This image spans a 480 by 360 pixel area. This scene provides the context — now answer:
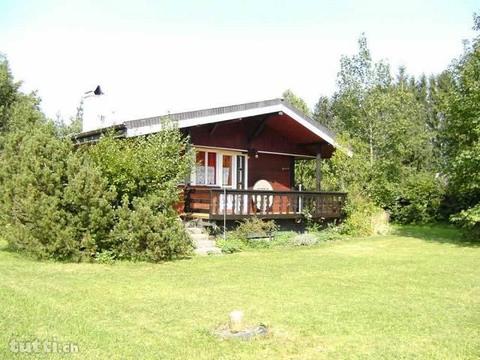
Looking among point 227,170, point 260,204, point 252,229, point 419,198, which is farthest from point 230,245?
point 419,198

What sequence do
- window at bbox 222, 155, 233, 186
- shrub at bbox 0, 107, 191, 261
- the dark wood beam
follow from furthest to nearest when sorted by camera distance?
window at bbox 222, 155, 233, 186 < the dark wood beam < shrub at bbox 0, 107, 191, 261

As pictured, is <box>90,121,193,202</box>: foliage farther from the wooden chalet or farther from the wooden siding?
the wooden siding

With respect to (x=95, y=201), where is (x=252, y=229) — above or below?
below

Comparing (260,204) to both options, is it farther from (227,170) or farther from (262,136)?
(262,136)

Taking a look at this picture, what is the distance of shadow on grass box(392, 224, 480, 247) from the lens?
15039 millimetres

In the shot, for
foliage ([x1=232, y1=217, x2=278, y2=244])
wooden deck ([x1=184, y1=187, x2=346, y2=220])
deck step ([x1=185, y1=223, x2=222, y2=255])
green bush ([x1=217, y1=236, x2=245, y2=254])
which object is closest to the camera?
deck step ([x1=185, y1=223, x2=222, y2=255])

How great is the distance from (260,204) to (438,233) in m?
7.32

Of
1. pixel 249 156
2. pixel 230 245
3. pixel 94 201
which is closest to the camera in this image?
pixel 94 201

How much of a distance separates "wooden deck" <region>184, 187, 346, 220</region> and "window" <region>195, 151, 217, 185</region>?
52.7 inches

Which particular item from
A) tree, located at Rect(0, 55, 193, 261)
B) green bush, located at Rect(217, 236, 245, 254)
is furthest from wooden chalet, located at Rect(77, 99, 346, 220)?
tree, located at Rect(0, 55, 193, 261)

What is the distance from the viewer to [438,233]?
17.8m

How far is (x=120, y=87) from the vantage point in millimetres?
21312

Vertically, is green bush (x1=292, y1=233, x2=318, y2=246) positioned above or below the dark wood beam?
below

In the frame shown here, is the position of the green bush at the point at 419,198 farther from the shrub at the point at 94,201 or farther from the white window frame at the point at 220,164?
the shrub at the point at 94,201
